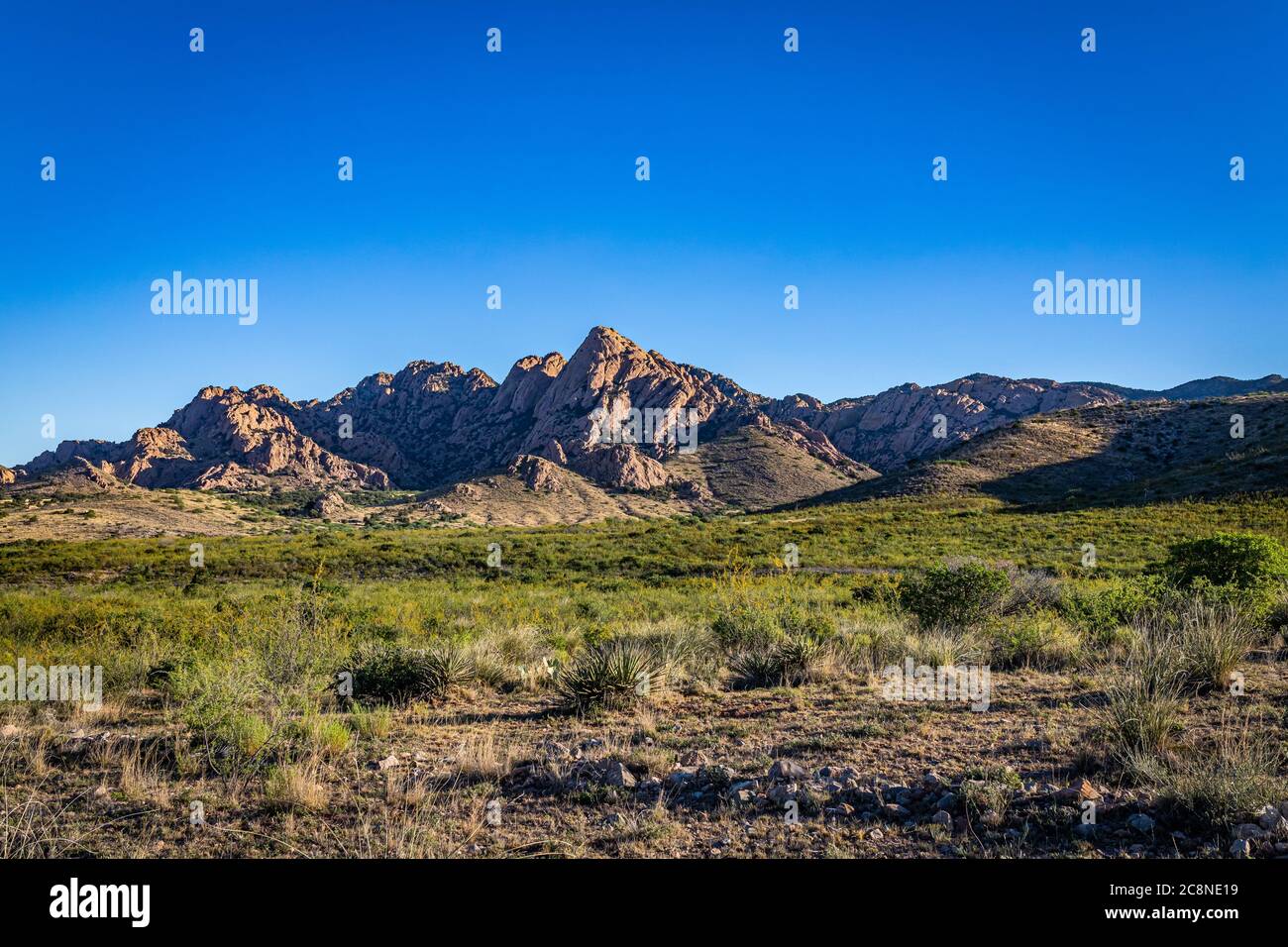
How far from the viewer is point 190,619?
42.4 feet

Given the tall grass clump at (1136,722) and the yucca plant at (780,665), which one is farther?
the yucca plant at (780,665)

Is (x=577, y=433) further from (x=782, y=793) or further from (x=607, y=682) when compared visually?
(x=782, y=793)

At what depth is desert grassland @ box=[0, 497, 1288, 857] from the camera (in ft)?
13.4

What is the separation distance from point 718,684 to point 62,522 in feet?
227

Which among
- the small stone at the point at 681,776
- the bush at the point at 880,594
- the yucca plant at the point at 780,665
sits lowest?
the bush at the point at 880,594

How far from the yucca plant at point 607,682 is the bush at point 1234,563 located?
9766 mm

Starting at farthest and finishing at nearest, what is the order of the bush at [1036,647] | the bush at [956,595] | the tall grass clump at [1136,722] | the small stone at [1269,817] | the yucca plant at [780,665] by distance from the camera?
the bush at [956,595]
the bush at [1036,647]
the yucca plant at [780,665]
the tall grass clump at [1136,722]
the small stone at [1269,817]

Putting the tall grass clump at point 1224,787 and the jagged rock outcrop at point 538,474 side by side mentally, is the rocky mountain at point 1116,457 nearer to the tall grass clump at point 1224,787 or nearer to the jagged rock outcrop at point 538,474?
the jagged rock outcrop at point 538,474

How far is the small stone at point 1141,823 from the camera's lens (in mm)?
3809

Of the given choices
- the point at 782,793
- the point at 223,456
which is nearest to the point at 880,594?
the point at 782,793

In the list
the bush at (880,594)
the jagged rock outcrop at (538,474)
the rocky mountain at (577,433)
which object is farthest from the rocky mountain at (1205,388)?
the bush at (880,594)

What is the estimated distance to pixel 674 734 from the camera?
6238 mm

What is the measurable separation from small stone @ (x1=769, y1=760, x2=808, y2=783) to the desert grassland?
0.03 m

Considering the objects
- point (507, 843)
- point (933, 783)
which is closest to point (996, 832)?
point (933, 783)
